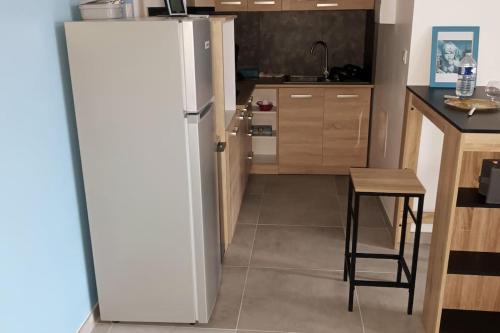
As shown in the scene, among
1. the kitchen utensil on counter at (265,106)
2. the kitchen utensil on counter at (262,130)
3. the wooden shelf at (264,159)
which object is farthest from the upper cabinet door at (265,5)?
the wooden shelf at (264,159)

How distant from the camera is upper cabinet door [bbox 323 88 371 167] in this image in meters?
4.33

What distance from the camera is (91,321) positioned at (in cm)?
240

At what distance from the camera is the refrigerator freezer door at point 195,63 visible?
1974 millimetres

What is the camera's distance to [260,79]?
468 centimetres

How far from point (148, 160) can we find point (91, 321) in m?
0.93

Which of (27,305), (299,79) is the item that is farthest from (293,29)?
(27,305)

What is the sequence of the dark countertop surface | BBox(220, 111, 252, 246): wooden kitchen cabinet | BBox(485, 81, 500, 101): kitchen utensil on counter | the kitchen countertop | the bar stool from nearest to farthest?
the dark countertop surface < the bar stool < BBox(485, 81, 500, 101): kitchen utensil on counter < BBox(220, 111, 252, 246): wooden kitchen cabinet < the kitchen countertop

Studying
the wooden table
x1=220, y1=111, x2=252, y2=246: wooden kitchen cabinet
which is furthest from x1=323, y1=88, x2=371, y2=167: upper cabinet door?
the wooden table

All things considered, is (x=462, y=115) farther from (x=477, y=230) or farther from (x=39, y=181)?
(x=39, y=181)

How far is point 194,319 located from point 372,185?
1.12m

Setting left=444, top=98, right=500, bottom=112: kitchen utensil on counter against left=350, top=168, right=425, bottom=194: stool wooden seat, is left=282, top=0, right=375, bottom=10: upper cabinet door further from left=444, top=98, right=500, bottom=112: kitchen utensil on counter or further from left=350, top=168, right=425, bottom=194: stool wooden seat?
left=350, top=168, right=425, bottom=194: stool wooden seat

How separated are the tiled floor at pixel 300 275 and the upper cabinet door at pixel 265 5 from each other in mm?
1710

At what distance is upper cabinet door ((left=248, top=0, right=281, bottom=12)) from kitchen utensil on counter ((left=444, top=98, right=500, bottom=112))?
2.34 meters

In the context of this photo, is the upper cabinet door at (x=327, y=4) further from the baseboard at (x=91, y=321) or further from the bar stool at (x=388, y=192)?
the baseboard at (x=91, y=321)
